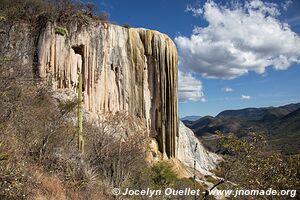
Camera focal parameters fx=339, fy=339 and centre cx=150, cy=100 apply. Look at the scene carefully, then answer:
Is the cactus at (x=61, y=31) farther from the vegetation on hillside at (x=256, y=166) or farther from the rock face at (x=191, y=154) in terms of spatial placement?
the vegetation on hillside at (x=256, y=166)

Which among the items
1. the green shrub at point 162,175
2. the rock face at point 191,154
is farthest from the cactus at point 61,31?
the rock face at point 191,154

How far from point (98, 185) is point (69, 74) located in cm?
1512

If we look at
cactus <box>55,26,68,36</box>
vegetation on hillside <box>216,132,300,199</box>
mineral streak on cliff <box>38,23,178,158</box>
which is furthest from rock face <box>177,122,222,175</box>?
vegetation on hillside <box>216,132,300,199</box>

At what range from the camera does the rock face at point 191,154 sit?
4080cm

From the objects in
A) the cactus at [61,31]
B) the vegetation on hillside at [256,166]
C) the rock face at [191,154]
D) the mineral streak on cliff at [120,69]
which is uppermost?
the cactus at [61,31]

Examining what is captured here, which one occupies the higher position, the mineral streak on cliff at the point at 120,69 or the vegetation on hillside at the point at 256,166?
the mineral streak on cliff at the point at 120,69

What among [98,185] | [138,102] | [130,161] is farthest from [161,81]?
[98,185]

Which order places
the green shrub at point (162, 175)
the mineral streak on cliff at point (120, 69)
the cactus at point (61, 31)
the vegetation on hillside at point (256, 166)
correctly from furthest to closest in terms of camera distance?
the cactus at point (61, 31), the mineral streak on cliff at point (120, 69), the green shrub at point (162, 175), the vegetation on hillside at point (256, 166)

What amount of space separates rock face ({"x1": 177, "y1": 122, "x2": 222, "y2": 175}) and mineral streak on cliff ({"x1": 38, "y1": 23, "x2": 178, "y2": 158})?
636 centimetres

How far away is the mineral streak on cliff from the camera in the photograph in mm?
25703

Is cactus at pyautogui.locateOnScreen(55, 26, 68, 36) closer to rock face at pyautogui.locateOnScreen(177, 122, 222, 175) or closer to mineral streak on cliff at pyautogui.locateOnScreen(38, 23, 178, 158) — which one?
mineral streak on cliff at pyautogui.locateOnScreen(38, 23, 178, 158)

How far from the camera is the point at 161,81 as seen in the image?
32.5 meters

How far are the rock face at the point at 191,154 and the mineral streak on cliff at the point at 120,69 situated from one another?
20.9 ft

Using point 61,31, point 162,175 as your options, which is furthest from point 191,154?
point 61,31
